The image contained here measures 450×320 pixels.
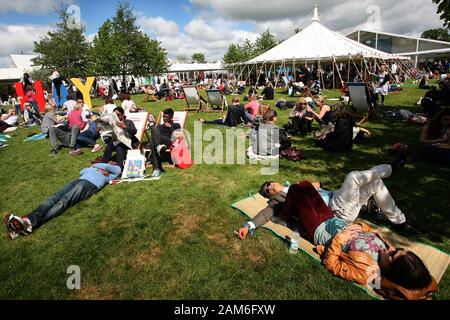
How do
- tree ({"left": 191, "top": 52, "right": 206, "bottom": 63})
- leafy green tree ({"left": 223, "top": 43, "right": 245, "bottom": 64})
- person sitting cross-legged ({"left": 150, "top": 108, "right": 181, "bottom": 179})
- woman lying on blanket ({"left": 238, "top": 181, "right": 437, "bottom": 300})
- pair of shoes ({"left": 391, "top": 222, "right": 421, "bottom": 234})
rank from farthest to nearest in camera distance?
tree ({"left": 191, "top": 52, "right": 206, "bottom": 63}) < leafy green tree ({"left": 223, "top": 43, "right": 245, "bottom": 64}) < person sitting cross-legged ({"left": 150, "top": 108, "right": 181, "bottom": 179}) < pair of shoes ({"left": 391, "top": 222, "right": 421, "bottom": 234}) < woman lying on blanket ({"left": 238, "top": 181, "right": 437, "bottom": 300})

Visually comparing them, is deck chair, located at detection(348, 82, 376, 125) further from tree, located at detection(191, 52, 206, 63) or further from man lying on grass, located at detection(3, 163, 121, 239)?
tree, located at detection(191, 52, 206, 63)

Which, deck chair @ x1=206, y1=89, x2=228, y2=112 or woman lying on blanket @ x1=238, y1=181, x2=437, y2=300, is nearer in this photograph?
woman lying on blanket @ x1=238, y1=181, x2=437, y2=300

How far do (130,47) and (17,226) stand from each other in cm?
3920

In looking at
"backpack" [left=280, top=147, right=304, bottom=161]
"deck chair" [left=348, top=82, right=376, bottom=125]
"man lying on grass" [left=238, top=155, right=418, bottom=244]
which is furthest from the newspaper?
"deck chair" [left=348, top=82, right=376, bottom=125]

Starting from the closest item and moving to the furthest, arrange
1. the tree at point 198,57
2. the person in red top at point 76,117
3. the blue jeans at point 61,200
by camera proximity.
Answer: the blue jeans at point 61,200, the person in red top at point 76,117, the tree at point 198,57

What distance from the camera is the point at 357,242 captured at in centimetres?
302

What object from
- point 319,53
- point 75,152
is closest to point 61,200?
point 75,152

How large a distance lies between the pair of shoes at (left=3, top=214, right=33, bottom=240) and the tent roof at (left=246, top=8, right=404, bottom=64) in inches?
917

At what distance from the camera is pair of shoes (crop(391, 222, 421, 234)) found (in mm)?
3832

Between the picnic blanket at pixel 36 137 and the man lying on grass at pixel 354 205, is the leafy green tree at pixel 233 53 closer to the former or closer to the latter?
the picnic blanket at pixel 36 137

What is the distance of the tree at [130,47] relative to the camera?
1320 inches

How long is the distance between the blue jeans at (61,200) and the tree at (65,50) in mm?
37969

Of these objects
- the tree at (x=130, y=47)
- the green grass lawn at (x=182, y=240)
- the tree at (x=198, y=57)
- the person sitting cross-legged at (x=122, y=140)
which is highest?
the tree at (x=198, y=57)

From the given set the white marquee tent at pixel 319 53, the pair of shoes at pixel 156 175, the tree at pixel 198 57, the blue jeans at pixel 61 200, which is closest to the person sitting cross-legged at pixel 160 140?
the pair of shoes at pixel 156 175
